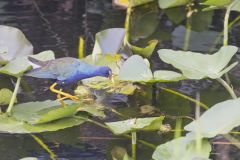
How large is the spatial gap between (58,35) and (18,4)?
0.49m

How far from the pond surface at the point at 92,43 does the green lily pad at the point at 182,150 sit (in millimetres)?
173

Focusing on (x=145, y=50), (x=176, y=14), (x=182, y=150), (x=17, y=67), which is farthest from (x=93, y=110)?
(x=176, y=14)

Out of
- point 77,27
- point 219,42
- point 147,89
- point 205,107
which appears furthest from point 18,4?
point 205,107

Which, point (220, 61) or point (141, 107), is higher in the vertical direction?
point (220, 61)

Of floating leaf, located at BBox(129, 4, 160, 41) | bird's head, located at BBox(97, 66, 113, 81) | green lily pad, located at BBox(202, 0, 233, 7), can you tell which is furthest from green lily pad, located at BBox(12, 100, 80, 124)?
floating leaf, located at BBox(129, 4, 160, 41)

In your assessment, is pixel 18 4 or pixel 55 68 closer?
pixel 55 68

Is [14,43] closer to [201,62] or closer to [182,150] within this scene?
[201,62]

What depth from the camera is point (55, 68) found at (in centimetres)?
157

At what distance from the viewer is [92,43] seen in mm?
2121

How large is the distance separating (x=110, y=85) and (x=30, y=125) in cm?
32

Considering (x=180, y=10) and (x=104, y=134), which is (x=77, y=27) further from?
(x=104, y=134)

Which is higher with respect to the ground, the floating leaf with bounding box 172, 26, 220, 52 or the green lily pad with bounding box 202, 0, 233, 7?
the green lily pad with bounding box 202, 0, 233, 7

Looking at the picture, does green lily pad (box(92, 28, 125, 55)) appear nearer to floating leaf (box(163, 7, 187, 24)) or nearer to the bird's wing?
the bird's wing

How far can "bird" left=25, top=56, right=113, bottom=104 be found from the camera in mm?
1552
